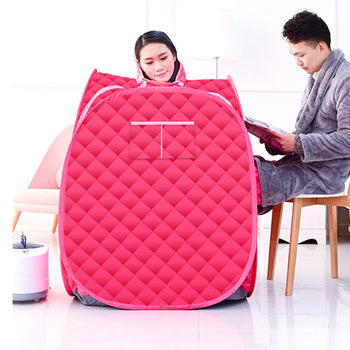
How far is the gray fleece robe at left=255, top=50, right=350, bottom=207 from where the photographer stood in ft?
5.40

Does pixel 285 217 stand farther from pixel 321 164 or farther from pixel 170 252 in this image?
pixel 170 252

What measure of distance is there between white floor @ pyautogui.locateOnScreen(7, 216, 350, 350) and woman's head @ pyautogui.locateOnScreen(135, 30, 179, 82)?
719 mm

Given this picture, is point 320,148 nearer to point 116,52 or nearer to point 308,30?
point 308,30

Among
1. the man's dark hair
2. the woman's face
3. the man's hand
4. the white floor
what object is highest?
the man's dark hair

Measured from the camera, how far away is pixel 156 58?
1771 mm

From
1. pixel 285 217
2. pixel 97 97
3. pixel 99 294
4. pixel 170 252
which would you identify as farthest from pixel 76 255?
pixel 285 217

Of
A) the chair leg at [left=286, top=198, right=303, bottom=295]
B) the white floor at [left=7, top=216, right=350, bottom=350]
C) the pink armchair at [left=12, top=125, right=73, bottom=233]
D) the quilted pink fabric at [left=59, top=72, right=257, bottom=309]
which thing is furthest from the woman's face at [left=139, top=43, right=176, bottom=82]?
the pink armchair at [left=12, top=125, right=73, bottom=233]

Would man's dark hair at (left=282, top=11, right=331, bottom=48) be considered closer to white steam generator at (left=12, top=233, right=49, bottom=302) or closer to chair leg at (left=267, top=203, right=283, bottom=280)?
chair leg at (left=267, top=203, right=283, bottom=280)

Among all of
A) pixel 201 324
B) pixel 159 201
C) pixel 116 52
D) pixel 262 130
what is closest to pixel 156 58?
pixel 262 130

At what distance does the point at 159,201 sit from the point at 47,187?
1.49m

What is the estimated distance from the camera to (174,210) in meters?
1.51

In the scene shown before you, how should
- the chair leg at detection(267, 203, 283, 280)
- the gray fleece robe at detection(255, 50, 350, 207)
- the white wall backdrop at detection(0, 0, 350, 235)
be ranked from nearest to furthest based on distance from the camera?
1. the gray fleece robe at detection(255, 50, 350, 207)
2. the chair leg at detection(267, 203, 283, 280)
3. the white wall backdrop at detection(0, 0, 350, 235)

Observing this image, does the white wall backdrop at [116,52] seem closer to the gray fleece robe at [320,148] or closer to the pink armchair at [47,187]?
the pink armchair at [47,187]

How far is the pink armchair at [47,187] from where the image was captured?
2641 millimetres
